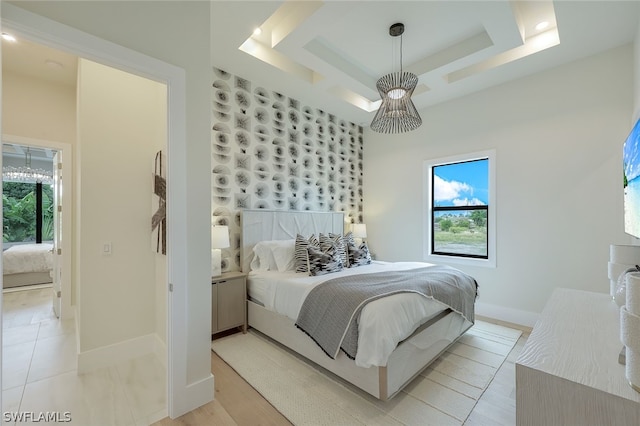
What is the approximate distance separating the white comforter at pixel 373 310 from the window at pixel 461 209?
191cm

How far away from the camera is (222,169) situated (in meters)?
3.37

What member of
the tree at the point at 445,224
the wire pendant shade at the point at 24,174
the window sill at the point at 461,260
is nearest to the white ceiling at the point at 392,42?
the tree at the point at 445,224

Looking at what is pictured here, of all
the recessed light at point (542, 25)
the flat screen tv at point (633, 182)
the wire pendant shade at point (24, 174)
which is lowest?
the flat screen tv at point (633, 182)

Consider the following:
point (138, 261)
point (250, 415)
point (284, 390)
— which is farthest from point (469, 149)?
point (138, 261)

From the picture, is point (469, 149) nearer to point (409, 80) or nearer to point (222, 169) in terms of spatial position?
point (409, 80)

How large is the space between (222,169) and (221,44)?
1340 mm

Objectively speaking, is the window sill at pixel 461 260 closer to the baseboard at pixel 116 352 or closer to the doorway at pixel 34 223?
the baseboard at pixel 116 352

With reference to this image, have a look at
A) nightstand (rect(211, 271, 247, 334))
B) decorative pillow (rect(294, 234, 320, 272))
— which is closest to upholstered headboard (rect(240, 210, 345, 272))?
nightstand (rect(211, 271, 247, 334))

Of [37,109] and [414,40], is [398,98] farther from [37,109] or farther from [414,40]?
[37,109]

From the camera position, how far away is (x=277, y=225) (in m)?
3.79

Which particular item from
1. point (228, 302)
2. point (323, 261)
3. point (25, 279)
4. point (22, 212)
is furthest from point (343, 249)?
point (22, 212)

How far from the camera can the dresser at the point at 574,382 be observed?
93cm

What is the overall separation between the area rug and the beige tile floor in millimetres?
627

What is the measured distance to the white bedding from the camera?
4.82m
